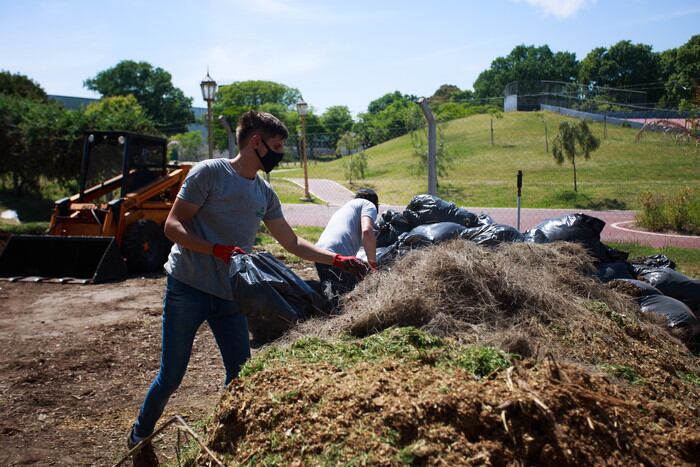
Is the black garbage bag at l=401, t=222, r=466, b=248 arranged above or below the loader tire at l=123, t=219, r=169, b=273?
above

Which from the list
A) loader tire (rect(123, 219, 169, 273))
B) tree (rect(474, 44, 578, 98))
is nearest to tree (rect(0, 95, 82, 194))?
loader tire (rect(123, 219, 169, 273))

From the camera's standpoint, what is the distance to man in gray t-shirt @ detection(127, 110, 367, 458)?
2.73m

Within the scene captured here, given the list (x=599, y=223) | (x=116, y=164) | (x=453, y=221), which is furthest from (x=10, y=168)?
(x=599, y=223)

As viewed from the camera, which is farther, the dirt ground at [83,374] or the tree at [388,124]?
the tree at [388,124]

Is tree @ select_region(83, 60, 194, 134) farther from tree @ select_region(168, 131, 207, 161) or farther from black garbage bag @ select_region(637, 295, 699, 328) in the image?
black garbage bag @ select_region(637, 295, 699, 328)

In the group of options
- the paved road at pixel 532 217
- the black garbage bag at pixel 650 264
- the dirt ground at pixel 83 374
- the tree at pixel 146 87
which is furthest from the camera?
the tree at pixel 146 87

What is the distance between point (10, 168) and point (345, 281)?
1620 centimetres

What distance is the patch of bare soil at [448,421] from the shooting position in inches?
66.4

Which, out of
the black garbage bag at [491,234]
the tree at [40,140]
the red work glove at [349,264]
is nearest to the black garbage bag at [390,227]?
the black garbage bag at [491,234]

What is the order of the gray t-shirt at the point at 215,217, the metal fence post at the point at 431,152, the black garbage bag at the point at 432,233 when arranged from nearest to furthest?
the gray t-shirt at the point at 215,217 → the black garbage bag at the point at 432,233 → the metal fence post at the point at 431,152

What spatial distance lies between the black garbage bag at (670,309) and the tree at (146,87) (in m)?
67.8

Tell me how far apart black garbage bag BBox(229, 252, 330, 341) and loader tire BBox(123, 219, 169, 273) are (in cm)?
606

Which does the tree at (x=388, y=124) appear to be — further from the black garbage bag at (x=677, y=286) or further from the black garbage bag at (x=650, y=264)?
the black garbage bag at (x=677, y=286)

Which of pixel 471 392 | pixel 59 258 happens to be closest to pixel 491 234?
pixel 471 392
